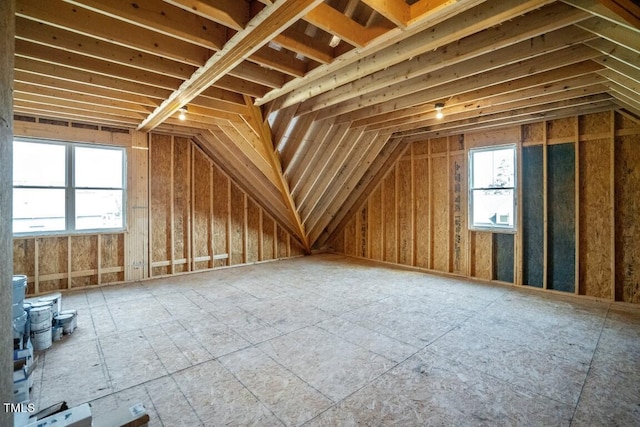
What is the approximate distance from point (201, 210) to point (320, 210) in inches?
98.5

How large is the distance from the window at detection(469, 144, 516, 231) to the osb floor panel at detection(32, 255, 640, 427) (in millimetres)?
1316

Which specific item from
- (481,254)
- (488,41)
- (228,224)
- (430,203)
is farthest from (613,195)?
(228,224)

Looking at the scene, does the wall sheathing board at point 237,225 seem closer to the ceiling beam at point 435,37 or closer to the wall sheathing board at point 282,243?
the wall sheathing board at point 282,243

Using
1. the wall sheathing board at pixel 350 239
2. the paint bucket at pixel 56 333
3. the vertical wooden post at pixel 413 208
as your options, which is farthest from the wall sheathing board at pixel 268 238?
the paint bucket at pixel 56 333

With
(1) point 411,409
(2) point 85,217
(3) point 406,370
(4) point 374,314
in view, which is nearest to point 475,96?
(4) point 374,314

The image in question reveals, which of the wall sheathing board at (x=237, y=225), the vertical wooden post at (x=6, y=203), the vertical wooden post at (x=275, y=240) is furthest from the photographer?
the vertical wooden post at (x=275, y=240)

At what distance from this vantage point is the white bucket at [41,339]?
9.13 feet

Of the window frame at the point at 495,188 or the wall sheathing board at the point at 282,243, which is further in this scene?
the wall sheathing board at the point at 282,243

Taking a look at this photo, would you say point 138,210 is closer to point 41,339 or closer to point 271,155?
point 271,155

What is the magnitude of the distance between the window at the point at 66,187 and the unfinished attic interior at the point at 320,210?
0.03m

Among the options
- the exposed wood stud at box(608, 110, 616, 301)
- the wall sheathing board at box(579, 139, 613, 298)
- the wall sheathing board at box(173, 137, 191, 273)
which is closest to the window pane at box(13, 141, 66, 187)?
the wall sheathing board at box(173, 137, 191, 273)

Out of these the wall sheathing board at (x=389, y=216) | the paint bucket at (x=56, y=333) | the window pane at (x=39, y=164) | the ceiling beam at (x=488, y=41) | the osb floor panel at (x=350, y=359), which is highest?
the ceiling beam at (x=488, y=41)

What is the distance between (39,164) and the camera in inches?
178

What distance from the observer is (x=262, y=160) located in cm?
518
